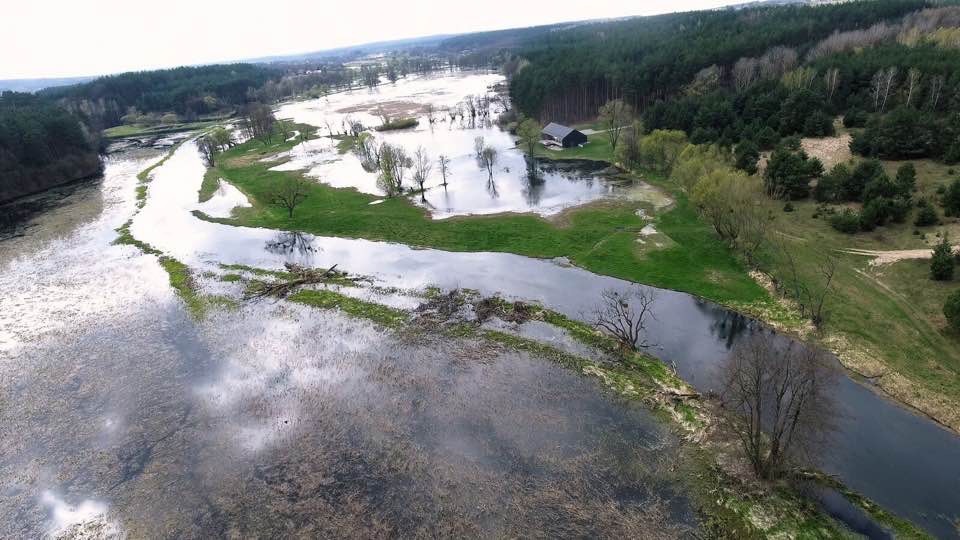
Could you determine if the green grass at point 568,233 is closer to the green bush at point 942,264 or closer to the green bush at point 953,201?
the green bush at point 942,264

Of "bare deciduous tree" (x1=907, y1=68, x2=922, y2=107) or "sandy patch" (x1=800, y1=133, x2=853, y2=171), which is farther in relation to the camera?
"bare deciduous tree" (x1=907, y1=68, x2=922, y2=107)

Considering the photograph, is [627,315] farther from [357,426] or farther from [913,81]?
[913,81]

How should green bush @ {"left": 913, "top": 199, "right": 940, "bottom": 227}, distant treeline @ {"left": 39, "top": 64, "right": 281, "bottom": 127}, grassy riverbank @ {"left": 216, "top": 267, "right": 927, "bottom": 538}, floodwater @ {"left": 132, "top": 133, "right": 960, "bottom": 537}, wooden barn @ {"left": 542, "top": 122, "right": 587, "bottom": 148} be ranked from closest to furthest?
grassy riverbank @ {"left": 216, "top": 267, "right": 927, "bottom": 538}, floodwater @ {"left": 132, "top": 133, "right": 960, "bottom": 537}, green bush @ {"left": 913, "top": 199, "right": 940, "bottom": 227}, wooden barn @ {"left": 542, "top": 122, "right": 587, "bottom": 148}, distant treeline @ {"left": 39, "top": 64, "right": 281, "bottom": 127}

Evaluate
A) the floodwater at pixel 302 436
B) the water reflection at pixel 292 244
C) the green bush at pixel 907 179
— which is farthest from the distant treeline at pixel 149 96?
the green bush at pixel 907 179

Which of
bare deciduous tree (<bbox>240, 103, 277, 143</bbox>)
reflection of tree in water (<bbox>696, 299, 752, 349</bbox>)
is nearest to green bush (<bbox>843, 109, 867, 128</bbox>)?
reflection of tree in water (<bbox>696, 299, 752, 349</bbox>)

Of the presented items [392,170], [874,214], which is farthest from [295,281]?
[874,214]

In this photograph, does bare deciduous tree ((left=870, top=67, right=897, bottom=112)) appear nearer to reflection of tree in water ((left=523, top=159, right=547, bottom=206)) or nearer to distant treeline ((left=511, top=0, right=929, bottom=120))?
distant treeline ((left=511, top=0, right=929, bottom=120))

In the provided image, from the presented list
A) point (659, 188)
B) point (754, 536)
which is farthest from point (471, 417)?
point (659, 188)
